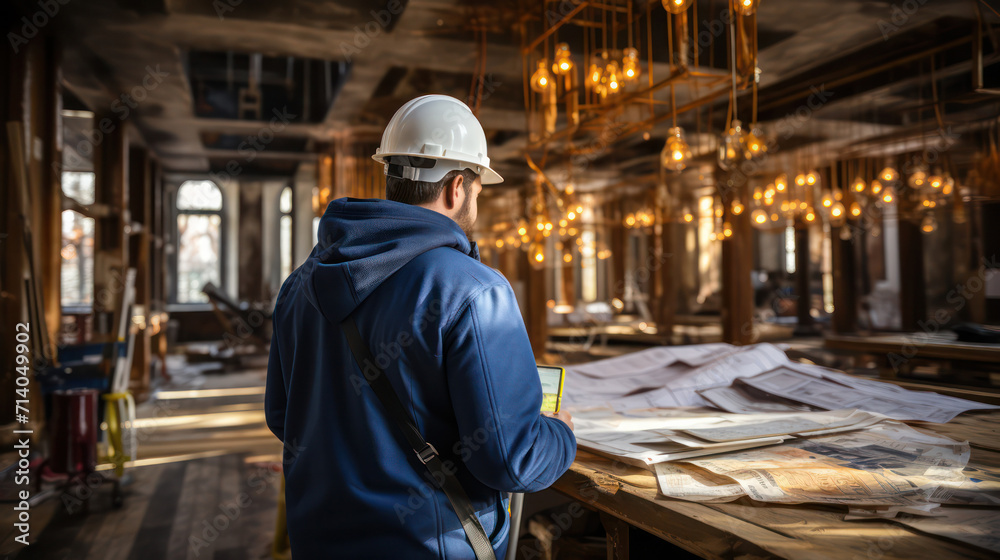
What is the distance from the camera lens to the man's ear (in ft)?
4.51

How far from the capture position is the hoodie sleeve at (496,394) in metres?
1.13

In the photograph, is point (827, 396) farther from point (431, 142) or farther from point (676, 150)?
point (676, 150)

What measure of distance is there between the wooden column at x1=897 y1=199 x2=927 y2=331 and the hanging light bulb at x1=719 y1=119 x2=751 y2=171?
11.6 m

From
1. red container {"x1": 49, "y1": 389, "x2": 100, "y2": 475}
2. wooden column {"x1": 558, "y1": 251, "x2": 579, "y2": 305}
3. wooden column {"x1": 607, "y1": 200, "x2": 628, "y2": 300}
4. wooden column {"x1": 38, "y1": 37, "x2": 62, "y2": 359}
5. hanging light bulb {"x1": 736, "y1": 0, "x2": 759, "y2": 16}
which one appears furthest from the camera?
wooden column {"x1": 558, "y1": 251, "x2": 579, "y2": 305}

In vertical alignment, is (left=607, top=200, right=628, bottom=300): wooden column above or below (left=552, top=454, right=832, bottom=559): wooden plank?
above

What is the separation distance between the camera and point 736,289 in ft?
28.6

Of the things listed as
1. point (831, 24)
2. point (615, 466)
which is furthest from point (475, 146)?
point (831, 24)

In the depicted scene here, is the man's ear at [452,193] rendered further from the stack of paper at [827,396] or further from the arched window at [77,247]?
the arched window at [77,247]

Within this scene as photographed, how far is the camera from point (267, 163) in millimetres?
14727

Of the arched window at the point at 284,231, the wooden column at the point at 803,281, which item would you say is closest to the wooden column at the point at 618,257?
the wooden column at the point at 803,281

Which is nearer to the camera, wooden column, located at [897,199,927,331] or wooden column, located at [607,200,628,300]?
wooden column, located at [897,199,927,331]

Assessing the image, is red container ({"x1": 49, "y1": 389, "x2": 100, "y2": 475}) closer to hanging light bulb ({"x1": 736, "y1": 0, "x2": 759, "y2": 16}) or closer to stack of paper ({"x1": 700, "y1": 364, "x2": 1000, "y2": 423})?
stack of paper ({"x1": 700, "y1": 364, "x2": 1000, "y2": 423})

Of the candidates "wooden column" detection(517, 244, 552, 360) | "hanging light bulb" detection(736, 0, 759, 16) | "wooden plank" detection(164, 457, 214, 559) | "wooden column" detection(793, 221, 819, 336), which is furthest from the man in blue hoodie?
"wooden column" detection(793, 221, 819, 336)

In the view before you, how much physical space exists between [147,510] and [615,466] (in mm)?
4049
